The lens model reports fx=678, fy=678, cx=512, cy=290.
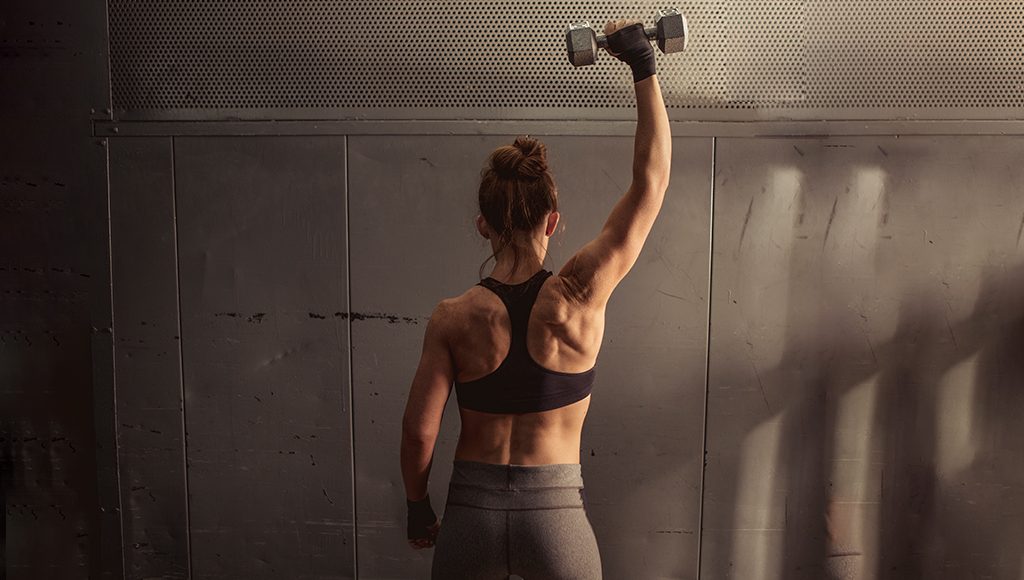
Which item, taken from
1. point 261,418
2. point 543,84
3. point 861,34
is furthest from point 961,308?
point 261,418

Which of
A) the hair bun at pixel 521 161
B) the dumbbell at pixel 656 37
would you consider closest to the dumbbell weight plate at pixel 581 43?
the dumbbell at pixel 656 37

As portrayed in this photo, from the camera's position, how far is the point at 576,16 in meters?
2.49

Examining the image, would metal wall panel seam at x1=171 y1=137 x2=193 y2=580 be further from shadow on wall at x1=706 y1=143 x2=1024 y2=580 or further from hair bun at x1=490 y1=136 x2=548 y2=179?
shadow on wall at x1=706 y1=143 x2=1024 y2=580

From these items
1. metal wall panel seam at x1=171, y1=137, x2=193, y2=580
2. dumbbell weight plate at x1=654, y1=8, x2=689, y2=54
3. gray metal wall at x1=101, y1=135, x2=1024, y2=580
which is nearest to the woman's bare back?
dumbbell weight plate at x1=654, y1=8, x2=689, y2=54

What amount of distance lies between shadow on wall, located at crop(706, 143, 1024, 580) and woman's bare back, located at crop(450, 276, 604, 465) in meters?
1.19

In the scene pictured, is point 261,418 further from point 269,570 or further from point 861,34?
point 861,34

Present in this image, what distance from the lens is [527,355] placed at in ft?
5.01

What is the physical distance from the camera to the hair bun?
151 centimetres

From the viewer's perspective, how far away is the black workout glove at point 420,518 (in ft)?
5.71

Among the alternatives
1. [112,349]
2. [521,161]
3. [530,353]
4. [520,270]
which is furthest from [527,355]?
[112,349]

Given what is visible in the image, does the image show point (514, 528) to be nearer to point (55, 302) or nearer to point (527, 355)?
point (527, 355)

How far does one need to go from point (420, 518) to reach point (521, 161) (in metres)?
0.95

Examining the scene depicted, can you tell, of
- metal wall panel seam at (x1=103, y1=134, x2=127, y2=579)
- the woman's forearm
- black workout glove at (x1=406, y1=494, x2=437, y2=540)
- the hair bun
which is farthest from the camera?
metal wall panel seam at (x1=103, y1=134, x2=127, y2=579)

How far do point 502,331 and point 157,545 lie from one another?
2052 mm
